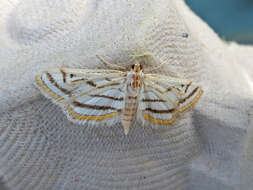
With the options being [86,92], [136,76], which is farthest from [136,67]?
[86,92]

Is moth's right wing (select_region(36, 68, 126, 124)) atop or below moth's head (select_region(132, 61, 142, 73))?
below

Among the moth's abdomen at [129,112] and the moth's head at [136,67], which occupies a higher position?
the moth's head at [136,67]

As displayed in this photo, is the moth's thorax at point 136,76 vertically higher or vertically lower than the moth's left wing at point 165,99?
higher

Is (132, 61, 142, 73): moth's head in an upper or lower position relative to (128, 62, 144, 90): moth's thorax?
upper

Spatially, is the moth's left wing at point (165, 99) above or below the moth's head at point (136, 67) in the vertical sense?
below

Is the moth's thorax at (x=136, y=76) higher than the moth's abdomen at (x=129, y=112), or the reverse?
the moth's thorax at (x=136, y=76)

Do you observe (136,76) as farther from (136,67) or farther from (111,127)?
(111,127)
